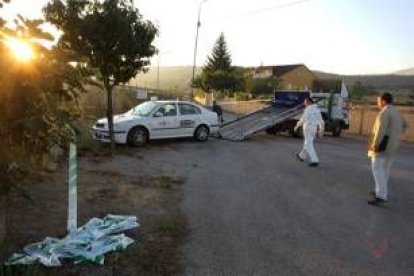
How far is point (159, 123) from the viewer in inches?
776

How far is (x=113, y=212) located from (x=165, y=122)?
38.0 feet

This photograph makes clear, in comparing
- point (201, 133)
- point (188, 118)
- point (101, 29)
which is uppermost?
point (101, 29)

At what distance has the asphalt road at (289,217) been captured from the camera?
21.4 ft

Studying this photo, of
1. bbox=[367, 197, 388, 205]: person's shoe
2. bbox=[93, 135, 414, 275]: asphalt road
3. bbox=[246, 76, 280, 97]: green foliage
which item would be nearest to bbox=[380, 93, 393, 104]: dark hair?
bbox=[367, 197, 388, 205]: person's shoe

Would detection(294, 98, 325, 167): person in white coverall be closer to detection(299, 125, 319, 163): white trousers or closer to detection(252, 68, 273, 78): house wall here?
detection(299, 125, 319, 163): white trousers

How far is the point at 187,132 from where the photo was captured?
→ 20969 millimetres

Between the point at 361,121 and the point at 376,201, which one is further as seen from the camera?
the point at 361,121

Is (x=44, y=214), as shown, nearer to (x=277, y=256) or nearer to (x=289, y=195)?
(x=277, y=256)

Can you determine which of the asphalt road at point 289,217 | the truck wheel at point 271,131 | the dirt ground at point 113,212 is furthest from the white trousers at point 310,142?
the truck wheel at point 271,131

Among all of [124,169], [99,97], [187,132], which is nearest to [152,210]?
[124,169]

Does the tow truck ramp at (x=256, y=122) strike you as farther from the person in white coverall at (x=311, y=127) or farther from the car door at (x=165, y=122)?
the person in white coverall at (x=311, y=127)

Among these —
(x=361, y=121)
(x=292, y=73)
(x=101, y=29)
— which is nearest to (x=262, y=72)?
(x=292, y=73)

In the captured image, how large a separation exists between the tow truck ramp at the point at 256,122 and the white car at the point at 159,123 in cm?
150

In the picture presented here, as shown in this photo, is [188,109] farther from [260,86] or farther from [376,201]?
[260,86]
